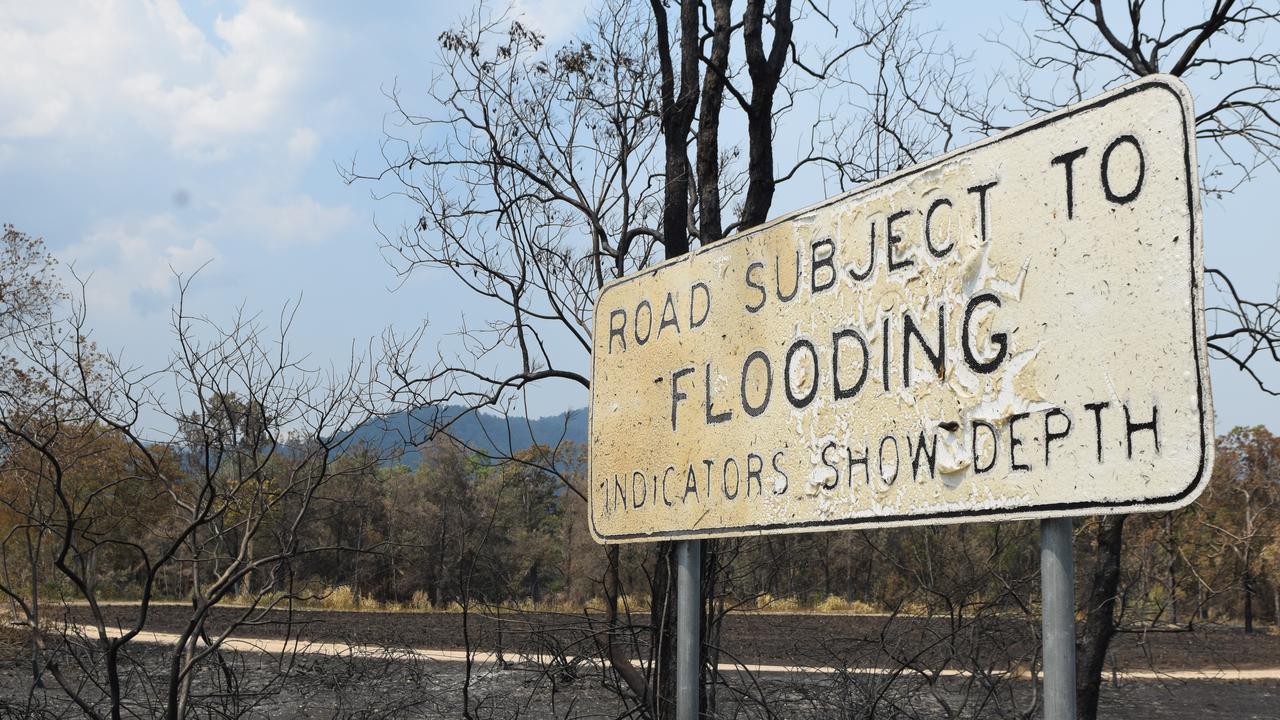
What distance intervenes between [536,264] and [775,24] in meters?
2.90

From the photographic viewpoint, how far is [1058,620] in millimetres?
1421

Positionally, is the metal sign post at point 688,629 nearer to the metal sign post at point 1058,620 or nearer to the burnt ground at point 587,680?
the metal sign post at point 1058,620

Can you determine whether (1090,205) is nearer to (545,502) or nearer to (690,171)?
(690,171)

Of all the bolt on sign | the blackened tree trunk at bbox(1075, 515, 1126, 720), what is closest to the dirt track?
the blackened tree trunk at bbox(1075, 515, 1126, 720)

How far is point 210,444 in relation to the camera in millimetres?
5961

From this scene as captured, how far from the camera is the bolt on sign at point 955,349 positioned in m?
1.34

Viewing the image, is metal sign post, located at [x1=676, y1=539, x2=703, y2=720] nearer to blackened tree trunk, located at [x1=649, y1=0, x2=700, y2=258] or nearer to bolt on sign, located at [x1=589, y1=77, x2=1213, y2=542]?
bolt on sign, located at [x1=589, y1=77, x2=1213, y2=542]

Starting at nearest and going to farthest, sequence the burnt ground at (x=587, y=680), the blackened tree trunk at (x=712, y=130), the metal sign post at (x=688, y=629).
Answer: the metal sign post at (x=688, y=629) < the burnt ground at (x=587, y=680) < the blackened tree trunk at (x=712, y=130)

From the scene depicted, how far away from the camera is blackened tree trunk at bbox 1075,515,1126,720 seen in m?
8.09

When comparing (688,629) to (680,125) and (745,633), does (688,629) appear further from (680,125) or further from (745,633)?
(745,633)

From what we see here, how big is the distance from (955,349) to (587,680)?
8127 mm

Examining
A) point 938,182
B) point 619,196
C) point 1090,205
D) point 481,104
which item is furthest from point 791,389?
point 481,104

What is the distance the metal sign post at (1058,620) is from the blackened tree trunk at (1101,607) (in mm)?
7123

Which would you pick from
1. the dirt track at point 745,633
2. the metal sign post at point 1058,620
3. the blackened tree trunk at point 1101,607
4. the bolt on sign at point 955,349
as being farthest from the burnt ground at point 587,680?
the metal sign post at point 1058,620
